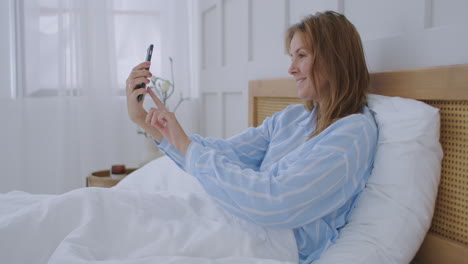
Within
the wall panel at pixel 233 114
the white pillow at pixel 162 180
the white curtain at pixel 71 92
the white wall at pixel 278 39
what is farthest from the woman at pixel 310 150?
the white curtain at pixel 71 92

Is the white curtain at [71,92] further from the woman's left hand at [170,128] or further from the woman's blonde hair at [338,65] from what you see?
the woman's blonde hair at [338,65]

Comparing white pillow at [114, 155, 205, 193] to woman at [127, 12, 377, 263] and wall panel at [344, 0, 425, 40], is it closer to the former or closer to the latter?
woman at [127, 12, 377, 263]

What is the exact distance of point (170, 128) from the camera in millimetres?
1159

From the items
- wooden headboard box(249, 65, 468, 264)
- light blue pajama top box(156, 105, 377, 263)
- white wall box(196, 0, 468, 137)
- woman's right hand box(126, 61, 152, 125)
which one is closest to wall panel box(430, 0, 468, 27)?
white wall box(196, 0, 468, 137)

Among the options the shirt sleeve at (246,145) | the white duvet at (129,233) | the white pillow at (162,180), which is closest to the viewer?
the white duvet at (129,233)

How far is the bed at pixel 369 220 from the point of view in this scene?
0.89m

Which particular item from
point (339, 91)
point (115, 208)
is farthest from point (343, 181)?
point (115, 208)

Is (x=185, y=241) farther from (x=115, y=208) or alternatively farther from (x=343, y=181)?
(x=343, y=181)

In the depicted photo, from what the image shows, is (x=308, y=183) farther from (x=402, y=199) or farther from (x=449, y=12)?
(x=449, y=12)

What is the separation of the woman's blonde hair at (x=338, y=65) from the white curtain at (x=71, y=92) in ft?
4.76

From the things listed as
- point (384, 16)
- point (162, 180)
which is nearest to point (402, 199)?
point (384, 16)

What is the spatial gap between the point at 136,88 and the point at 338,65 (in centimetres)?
54

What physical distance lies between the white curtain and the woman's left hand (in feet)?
4.05

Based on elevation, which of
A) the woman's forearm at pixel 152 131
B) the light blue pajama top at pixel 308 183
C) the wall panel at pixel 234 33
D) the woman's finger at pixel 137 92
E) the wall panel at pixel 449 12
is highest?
the wall panel at pixel 234 33
